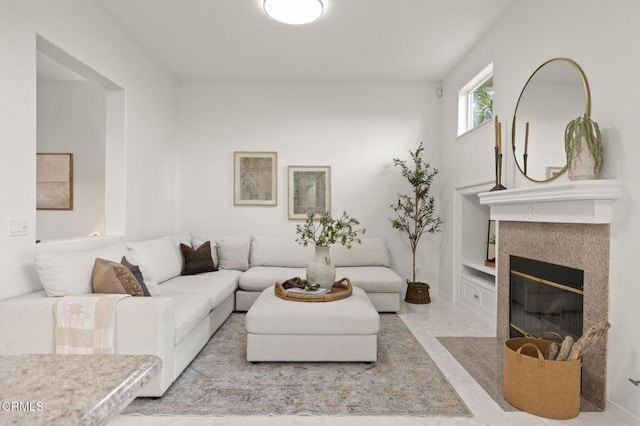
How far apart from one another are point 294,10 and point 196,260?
2.71m

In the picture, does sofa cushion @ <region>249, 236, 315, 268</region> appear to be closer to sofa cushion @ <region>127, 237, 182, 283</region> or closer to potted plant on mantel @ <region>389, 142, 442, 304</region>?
sofa cushion @ <region>127, 237, 182, 283</region>

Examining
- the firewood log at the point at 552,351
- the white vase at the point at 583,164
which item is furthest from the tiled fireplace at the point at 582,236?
the firewood log at the point at 552,351

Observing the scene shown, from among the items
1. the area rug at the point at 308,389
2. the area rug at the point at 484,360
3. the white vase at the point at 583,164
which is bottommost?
the area rug at the point at 308,389

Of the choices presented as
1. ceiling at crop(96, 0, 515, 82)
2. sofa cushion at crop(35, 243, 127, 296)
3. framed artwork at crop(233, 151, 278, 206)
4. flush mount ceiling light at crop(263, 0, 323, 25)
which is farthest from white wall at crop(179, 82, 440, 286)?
sofa cushion at crop(35, 243, 127, 296)

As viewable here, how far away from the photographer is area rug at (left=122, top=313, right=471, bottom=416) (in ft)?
7.09

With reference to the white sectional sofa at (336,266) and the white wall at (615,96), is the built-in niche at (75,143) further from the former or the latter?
the white wall at (615,96)

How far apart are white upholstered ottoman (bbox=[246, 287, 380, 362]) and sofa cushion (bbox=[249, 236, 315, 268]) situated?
6.68 ft

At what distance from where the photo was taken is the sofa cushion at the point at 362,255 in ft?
15.9

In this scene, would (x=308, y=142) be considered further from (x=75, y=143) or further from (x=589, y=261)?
(x=589, y=261)

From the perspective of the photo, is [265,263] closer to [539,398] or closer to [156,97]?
[156,97]

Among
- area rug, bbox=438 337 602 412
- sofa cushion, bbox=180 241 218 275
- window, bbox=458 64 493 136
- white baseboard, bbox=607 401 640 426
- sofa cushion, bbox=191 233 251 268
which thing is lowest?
area rug, bbox=438 337 602 412

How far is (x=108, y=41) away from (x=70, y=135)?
1949 millimetres

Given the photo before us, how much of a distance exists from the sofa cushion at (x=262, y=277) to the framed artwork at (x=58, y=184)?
2518mm

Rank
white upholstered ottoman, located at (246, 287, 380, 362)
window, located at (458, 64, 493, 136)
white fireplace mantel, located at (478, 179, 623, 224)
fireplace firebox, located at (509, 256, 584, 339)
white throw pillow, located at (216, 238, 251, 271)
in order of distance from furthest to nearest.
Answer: white throw pillow, located at (216, 238, 251, 271) < window, located at (458, 64, 493, 136) < white upholstered ottoman, located at (246, 287, 380, 362) < fireplace firebox, located at (509, 256, 584, 339) < white fireplace mantel, located at (478, 179, 623, 224)
